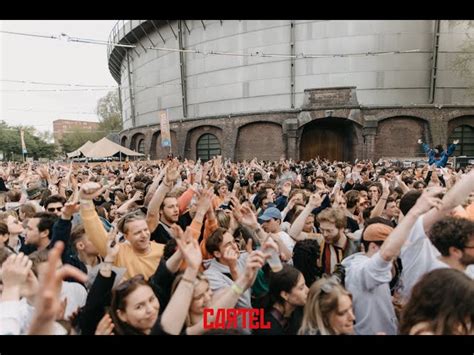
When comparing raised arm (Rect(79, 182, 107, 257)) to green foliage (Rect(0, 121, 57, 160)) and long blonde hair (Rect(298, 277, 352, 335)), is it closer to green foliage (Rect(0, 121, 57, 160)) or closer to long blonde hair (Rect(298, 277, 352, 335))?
long blonde hair (Rect(298, 277, 352, 335))

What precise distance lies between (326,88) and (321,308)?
20.4 m

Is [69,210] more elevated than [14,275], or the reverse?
[69,210]

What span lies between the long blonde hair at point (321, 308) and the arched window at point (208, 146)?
2336 cm

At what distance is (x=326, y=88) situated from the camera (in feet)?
68.9

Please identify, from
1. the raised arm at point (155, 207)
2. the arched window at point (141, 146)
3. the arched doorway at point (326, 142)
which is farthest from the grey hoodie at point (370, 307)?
the arched window at point (141, 146)

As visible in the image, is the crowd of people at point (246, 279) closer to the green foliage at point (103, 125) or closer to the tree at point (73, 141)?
the green foliage at point (103, 125)

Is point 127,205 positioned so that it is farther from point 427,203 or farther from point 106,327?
point 427,203

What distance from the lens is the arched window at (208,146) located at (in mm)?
25656

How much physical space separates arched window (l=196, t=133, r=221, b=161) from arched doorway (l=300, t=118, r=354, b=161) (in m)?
6.40

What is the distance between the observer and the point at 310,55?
70.9ft

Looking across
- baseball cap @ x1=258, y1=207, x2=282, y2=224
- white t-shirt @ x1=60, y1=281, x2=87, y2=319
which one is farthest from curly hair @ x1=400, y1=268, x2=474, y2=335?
white t-shirt @ x1=60, y1=281, x2=87, y2=319

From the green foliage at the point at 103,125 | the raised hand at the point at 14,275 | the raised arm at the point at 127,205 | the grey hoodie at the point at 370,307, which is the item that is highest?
the green foliage at the point at 103,125

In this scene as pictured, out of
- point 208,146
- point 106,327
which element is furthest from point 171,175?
point 208,146
